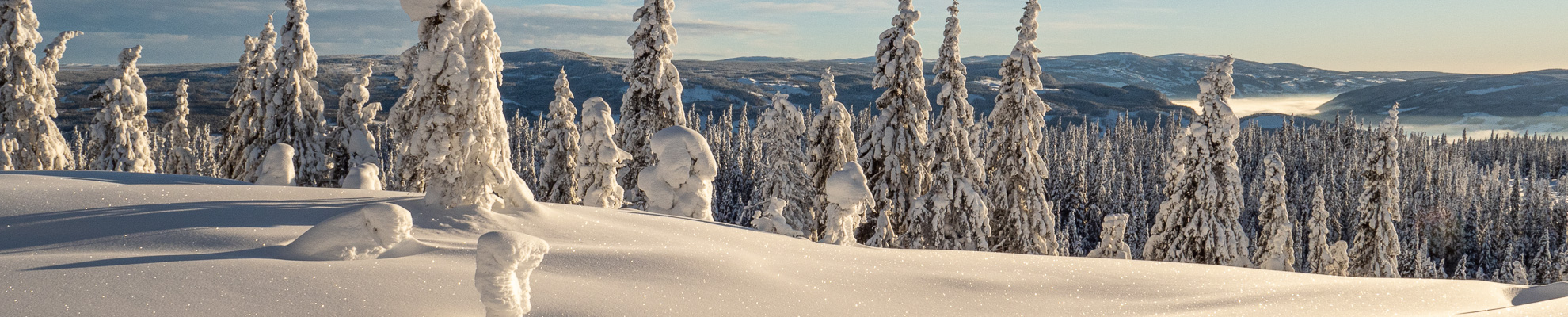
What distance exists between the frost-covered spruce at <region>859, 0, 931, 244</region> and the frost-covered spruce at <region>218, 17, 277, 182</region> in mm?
16110

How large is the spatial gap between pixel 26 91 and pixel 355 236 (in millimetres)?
20766

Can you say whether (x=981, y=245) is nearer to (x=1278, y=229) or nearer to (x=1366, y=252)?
(x=1278, y=229)

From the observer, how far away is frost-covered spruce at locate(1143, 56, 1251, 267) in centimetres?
2183

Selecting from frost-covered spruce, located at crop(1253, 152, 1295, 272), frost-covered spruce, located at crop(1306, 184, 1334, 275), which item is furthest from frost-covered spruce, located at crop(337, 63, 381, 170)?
frost-covered spruce, located at crop(1306, 184, 1334, 275)

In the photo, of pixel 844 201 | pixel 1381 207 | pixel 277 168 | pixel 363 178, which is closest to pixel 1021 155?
pixel 844 201

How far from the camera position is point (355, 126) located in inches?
959

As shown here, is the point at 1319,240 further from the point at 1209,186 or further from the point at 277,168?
the point at 277,168

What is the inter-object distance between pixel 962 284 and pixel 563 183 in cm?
2029

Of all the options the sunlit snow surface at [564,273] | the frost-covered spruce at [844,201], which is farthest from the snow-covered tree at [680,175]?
the sunlit snow surface at [564,273]

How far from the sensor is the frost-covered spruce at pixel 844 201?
1508cm

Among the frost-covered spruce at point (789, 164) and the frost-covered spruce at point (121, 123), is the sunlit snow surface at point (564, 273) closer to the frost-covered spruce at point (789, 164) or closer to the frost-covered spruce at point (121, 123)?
the frost-covered spruce at point (789, 164)

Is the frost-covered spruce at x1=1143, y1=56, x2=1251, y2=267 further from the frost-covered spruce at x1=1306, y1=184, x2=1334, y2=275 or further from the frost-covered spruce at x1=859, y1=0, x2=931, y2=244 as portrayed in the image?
the frost-covered spruce at x1=1306, y1=184, x2=1334, y2=275

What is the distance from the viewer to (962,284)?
772 centimetres

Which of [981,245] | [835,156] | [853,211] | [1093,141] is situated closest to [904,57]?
[835,156]
